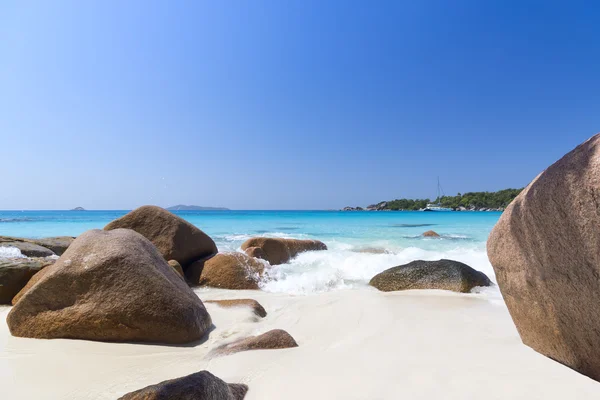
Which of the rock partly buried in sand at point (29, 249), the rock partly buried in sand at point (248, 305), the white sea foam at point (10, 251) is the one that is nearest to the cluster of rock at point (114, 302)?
the rock partly buried in sand at point (248, 305)

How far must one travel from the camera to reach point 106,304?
9.84 feet

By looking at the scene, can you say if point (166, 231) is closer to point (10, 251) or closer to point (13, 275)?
point (13, 275)

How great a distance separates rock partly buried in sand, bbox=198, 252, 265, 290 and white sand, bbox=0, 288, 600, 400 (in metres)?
2.43

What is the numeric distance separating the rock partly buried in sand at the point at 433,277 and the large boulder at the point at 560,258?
10.3 feet

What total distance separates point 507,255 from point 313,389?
69.3 inches

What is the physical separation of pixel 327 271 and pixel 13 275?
5.68 metres

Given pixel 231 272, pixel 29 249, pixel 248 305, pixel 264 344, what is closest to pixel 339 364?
pixel 264 344

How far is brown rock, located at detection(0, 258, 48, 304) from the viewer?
14.6 ft

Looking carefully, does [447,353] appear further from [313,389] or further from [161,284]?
[161,284]

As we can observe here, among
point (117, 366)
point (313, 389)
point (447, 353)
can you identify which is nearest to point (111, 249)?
point (117, 366)

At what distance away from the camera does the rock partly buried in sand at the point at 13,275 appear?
4.44 m

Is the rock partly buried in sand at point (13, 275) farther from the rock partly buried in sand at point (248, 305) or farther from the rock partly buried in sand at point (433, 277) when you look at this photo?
the rock partly buried in sand at point (433, 277)

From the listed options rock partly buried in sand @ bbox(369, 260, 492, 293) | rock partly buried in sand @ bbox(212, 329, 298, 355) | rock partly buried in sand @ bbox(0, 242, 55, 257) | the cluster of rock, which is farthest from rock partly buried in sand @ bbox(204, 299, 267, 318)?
rock partly buried in sand @ bbox(0, 242, 55, 257)

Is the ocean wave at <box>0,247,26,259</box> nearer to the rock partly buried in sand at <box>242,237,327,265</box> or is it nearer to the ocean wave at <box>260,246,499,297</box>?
the ocean wave at <box>260,246,499,297</box>
